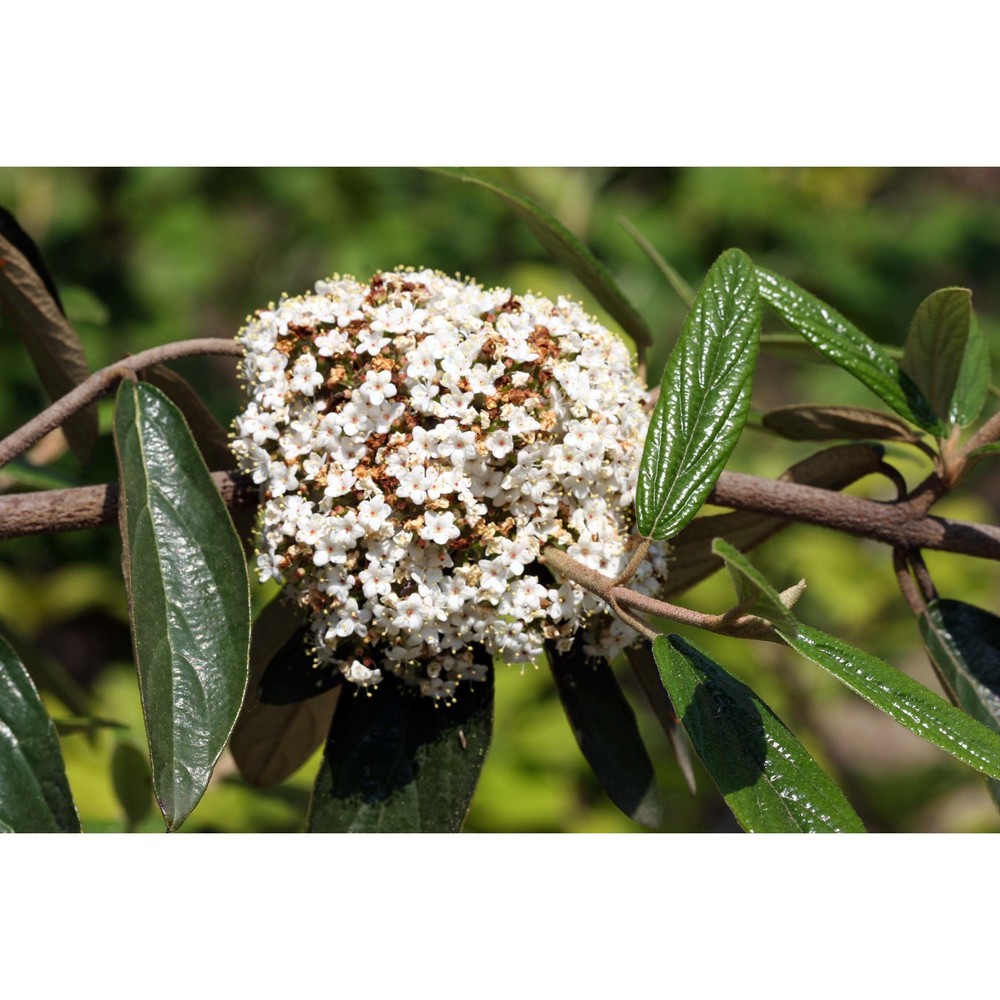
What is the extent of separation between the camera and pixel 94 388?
116 cm

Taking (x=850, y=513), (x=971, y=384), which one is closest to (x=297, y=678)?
(x=850, y=513)

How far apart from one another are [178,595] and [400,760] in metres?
0.30

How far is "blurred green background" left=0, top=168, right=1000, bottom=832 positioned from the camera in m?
2.55

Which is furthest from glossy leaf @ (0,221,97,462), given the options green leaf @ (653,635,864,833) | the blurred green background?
the blurred green background

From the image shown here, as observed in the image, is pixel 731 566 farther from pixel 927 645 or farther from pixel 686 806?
pixel 686 806

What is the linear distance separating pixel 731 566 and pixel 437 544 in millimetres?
301

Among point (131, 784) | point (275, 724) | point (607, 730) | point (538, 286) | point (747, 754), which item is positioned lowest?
point (131, 784)

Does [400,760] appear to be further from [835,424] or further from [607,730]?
[835,424]

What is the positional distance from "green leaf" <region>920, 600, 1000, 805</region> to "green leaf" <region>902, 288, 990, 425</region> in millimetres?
222

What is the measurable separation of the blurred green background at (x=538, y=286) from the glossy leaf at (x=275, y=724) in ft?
3.06

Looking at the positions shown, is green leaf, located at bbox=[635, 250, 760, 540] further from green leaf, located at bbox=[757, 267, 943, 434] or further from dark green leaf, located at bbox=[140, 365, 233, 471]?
dark green leaf, located at bbox=[140, 365, 233, 471]

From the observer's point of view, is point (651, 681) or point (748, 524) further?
point (748, 524)

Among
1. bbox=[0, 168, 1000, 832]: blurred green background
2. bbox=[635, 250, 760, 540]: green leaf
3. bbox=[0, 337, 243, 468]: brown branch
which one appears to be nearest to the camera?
bbox=[635, 250, 760, 540]: green leaf

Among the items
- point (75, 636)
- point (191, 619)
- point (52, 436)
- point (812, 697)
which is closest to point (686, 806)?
point (812, 697)
